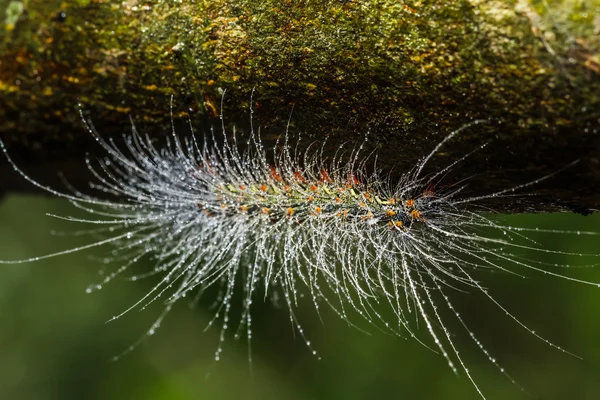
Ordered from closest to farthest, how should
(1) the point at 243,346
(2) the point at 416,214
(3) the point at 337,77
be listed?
(3) the point at 337,77 < (2) the point at 416,214 < (1) the point at 243,346

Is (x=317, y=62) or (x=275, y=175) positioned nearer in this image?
(x=317, y=62)

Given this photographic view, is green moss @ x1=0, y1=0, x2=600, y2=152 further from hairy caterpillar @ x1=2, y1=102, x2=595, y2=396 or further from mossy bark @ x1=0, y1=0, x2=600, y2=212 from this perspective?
hairy caterpillar @ x1=2, y1=102, x2=595, y2=396

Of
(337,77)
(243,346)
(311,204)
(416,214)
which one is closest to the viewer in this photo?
(337,77)

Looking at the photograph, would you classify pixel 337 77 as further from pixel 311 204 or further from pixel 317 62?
pixel 311 204

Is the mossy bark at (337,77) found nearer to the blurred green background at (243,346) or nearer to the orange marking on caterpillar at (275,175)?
the orange marking on caterpillar at (275,175)

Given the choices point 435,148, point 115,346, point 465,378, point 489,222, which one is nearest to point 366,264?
point 489,222

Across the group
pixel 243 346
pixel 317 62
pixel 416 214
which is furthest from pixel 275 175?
pixel 243 346

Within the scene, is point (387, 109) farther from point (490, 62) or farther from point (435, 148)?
point (490, 62)

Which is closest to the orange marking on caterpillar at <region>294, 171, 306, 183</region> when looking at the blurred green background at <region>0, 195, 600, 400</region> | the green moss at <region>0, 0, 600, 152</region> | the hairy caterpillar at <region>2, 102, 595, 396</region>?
the hairy caterpillar at <region>2, 102, 595, 396</region>
